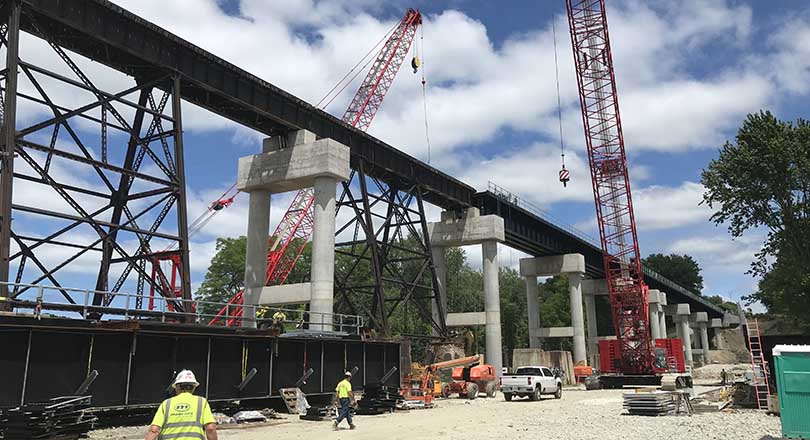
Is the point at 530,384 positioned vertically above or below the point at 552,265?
below

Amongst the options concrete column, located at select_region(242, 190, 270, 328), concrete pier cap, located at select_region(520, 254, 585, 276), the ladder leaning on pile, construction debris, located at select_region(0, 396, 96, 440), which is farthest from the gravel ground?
concrete pier cap, located at select_region(520, 254, 585, 276)

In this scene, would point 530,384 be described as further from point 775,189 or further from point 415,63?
point 415,63

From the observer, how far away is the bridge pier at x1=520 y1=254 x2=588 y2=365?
67.1m

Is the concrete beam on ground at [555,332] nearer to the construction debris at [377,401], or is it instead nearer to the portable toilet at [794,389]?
the construction debris at [377,401]

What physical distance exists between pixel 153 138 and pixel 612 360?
1546 inches

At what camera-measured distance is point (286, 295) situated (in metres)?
33.8

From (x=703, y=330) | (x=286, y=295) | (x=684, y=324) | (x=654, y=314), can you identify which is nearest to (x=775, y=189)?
(x=286, y=295)

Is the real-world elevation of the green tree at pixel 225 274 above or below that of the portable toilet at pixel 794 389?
above

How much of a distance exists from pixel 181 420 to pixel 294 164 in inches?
1111

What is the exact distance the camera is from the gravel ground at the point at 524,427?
1703cm

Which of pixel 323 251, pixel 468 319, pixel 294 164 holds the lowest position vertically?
pixel 468 319

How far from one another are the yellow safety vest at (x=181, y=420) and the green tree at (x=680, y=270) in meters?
148

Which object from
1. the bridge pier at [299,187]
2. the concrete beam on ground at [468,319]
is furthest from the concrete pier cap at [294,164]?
the concrete beam on ground at [468,319]

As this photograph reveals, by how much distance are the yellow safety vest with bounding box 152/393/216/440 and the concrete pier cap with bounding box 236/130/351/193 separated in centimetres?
2668
